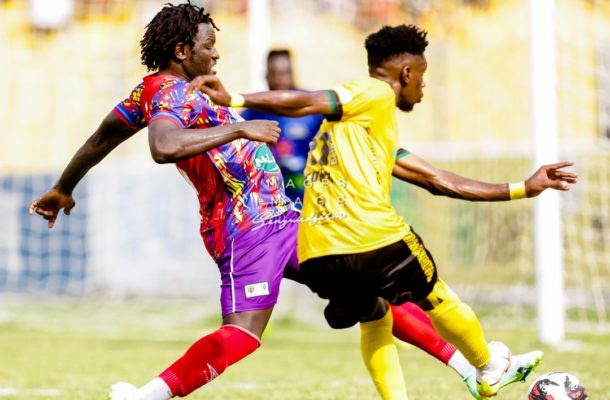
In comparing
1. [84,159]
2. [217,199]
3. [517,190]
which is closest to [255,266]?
[217,199]

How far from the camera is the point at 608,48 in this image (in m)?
11.3

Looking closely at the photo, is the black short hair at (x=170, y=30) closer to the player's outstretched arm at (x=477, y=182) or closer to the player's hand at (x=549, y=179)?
the player's outstretched arm at (x=477, y=182)

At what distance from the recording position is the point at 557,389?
543 cm

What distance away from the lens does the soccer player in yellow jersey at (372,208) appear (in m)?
4.78

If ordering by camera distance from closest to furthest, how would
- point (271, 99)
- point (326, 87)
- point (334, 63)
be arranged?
point (271, 99), point (326, 87), point (334, 63)

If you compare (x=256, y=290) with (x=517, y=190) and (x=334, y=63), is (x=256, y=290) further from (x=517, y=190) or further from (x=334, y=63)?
(x=334, y=63)

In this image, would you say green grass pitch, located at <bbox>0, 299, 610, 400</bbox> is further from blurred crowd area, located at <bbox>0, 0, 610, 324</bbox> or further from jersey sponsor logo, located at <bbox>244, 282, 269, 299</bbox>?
jersey sponsor logo, located at <bbox>244, 282, 269, 299</bbox>

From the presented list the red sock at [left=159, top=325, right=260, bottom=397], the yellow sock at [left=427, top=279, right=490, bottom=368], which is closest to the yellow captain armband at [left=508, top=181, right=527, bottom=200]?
the yellow sock at [left=427, top=279, right=490, bottom=368]

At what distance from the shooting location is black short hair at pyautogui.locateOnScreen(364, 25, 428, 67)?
16.3ft

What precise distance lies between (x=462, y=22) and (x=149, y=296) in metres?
5.39

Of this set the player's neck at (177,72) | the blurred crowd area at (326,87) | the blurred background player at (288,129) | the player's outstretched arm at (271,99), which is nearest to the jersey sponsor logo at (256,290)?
the player's outstretched arm at (271,99)

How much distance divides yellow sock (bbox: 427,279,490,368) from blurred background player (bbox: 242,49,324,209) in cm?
356

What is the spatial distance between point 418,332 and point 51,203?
6.18 ft

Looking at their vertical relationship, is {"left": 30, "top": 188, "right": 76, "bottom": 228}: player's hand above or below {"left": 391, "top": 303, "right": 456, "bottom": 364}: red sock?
above
